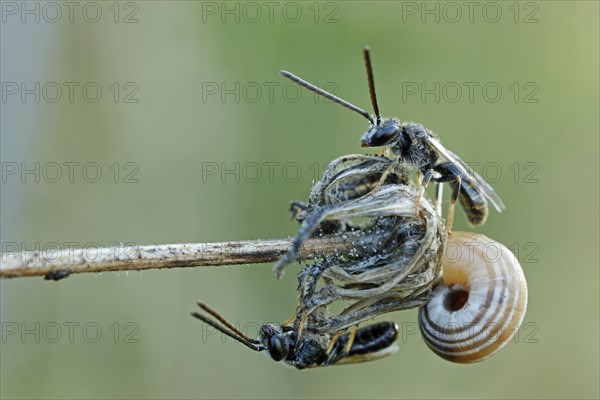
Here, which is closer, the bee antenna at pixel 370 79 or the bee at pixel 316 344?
the bee antenna at pixel 370 79

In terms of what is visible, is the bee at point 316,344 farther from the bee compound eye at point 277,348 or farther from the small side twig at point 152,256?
the small side twig at point 152,256

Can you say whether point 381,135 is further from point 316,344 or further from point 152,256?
point 152,256

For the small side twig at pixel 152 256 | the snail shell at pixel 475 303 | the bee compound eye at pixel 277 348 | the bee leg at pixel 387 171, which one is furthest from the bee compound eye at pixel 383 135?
the bee compound eye at pixel 277 348

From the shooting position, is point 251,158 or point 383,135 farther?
point 251,158

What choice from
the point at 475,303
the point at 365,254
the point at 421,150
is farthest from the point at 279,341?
the point at 421,150

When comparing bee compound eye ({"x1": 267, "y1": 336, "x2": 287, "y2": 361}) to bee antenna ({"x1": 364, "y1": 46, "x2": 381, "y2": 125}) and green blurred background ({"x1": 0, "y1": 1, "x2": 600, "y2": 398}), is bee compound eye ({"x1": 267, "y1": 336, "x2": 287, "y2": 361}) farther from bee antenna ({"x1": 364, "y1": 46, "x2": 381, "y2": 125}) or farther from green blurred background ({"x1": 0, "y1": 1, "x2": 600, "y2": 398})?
green blurred background ({"x1": 0, "y1": 1, "x2": 600, "y2": 398})

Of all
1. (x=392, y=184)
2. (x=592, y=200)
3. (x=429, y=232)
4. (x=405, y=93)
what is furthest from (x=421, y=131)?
(x=592, y=200)

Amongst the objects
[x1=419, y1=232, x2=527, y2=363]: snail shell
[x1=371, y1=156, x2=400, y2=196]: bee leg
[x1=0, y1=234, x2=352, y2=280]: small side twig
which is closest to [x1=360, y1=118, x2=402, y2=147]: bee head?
[x1=371, y1=156, x2=400, y2=196]: bee leg
